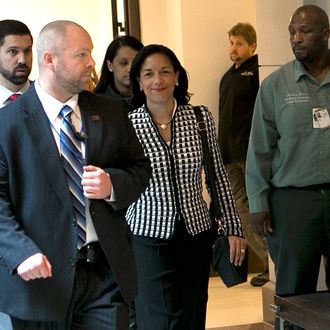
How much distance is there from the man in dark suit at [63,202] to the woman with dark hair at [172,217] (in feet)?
2.44

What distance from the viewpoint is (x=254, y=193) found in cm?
382

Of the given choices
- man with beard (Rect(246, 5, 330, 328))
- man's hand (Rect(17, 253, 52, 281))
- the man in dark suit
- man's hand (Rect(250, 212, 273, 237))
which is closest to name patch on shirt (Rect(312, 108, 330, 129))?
man with beard (Rect(246, 5, 330, 328))

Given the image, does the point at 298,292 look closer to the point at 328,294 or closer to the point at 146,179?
the point at 328,294

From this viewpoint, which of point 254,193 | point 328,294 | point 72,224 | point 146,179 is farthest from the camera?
point 254,193

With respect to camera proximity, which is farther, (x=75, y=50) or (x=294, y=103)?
(x=294, y=103)

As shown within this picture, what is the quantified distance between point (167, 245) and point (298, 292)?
25.3 inches

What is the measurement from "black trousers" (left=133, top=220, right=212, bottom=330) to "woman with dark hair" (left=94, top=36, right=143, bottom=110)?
1107 mm

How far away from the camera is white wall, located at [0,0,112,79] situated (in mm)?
8867

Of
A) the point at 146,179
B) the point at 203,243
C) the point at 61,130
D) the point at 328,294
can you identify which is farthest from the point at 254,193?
the point at 61,130

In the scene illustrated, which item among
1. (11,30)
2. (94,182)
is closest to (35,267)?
(94,182)

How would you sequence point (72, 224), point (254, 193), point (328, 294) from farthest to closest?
point (254, 193)
point (328, 294)
point (72, 224)

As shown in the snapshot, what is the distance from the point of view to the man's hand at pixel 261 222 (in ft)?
12.6

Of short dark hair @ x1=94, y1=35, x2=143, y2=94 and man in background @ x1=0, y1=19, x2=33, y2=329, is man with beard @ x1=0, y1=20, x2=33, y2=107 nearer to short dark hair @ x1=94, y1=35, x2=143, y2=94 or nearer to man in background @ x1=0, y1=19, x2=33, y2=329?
man in background @ x1=0, y1=19, x2=33, y2=329

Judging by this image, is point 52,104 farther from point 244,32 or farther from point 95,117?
point 244,32
